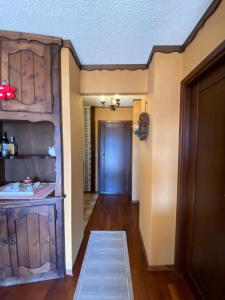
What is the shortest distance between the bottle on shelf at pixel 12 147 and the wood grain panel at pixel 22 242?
30.1 inches

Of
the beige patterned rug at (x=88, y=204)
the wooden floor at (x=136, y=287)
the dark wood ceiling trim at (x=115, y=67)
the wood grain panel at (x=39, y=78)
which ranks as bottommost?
the wooden floor at (x=136, y=287)

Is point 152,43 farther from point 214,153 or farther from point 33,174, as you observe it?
point 33,174

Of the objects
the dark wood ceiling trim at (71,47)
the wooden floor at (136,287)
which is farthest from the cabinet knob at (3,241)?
the dark wood ceiling trim at (71,47)

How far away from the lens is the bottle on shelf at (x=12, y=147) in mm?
2092

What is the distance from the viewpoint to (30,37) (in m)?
1.69

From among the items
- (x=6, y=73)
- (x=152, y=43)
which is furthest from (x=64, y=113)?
(x=152, y=43)

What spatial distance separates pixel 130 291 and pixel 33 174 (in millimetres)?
1631

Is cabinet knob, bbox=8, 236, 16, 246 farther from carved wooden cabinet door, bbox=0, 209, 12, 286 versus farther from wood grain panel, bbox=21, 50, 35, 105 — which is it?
wood grain panel, bbox=21, 50, 35, 105

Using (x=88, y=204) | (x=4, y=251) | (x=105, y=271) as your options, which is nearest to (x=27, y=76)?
(x=4, y=251)

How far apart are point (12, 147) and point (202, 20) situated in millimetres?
2205

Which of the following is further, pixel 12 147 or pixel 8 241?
pixel 12 147

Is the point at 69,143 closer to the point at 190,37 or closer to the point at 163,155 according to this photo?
the point at 163,155

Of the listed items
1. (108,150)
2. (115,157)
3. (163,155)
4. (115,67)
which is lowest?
(115,157)

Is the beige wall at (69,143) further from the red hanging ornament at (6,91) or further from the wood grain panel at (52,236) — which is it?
the red hanging ornament at (6,91)
